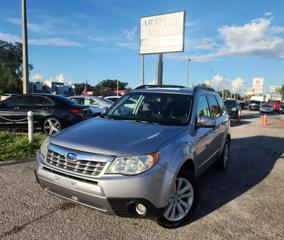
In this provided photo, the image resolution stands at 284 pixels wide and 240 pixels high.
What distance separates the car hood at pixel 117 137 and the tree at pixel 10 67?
7061 cm

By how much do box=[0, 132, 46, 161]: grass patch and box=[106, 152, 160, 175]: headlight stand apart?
449cm

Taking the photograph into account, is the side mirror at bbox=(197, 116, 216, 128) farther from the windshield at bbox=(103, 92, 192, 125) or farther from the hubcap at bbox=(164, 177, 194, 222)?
the hubcap at bbox=(164, 177, 194, 222)

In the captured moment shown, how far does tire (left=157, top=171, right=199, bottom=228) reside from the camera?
12.5ft

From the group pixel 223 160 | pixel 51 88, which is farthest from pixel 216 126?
pixel 51 88

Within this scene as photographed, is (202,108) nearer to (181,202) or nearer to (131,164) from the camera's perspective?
(181,202)

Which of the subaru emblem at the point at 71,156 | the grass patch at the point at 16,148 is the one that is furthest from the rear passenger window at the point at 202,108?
the grass patch at the point at 16,148

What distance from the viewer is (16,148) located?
25.7ft

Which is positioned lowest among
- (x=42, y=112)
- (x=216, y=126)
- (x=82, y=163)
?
(x=42, y=112)

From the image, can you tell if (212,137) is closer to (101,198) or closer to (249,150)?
(101,198)

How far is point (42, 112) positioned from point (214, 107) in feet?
21.1

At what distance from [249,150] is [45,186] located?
24.3 feet

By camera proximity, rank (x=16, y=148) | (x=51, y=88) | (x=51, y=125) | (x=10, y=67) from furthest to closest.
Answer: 1. (x=51, y=88)
2. (x=10, y=67)
3. (x=51, y=125)
4. (x=16, y=148)

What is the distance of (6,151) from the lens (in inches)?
298

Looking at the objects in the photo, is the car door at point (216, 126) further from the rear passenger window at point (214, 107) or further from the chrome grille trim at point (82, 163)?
the chrome grille trim at point (82, 163)
